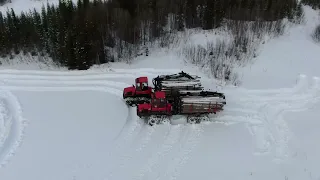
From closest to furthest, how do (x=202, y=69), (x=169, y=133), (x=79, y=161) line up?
(x=79, y=161) < (x=169, y=133) < (x=202, y=69)

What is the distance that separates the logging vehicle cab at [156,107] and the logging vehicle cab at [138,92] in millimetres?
1832

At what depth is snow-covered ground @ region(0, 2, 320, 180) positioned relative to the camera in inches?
569

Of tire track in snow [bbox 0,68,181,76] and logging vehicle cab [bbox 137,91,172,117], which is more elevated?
tire track in snow [bbox 0,68,181,76]

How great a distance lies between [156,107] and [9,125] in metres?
7.69

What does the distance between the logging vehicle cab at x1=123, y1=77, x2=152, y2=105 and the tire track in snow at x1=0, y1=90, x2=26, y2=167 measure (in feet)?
18.6

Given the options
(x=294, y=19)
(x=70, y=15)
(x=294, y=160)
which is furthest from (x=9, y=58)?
(x=294, y=19)

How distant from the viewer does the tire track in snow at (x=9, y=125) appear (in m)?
15.8

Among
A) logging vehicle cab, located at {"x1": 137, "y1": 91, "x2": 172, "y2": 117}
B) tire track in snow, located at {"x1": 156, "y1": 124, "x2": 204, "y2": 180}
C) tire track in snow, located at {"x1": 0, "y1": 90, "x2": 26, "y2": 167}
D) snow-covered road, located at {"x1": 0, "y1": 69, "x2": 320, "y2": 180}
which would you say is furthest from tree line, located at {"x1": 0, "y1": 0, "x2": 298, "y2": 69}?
tire track in snow, located at {"x1": 156, "y1": 124, "x2": 204, "y2": 180}

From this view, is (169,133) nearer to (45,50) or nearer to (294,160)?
(294,160)

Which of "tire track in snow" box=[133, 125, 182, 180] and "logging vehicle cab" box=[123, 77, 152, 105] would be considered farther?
"logging vehicle cab" box=[123, 77, 152, 105]

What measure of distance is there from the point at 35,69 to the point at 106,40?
574 cm

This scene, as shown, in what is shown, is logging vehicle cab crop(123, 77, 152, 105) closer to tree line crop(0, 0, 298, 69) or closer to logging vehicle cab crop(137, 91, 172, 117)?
logging vehicle cab crop(137, 91, 172, 117)

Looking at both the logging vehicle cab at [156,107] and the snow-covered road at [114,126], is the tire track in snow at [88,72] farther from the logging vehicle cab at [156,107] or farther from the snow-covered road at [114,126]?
the logging vehicle cab at [156,107]

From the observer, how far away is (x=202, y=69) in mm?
23359
